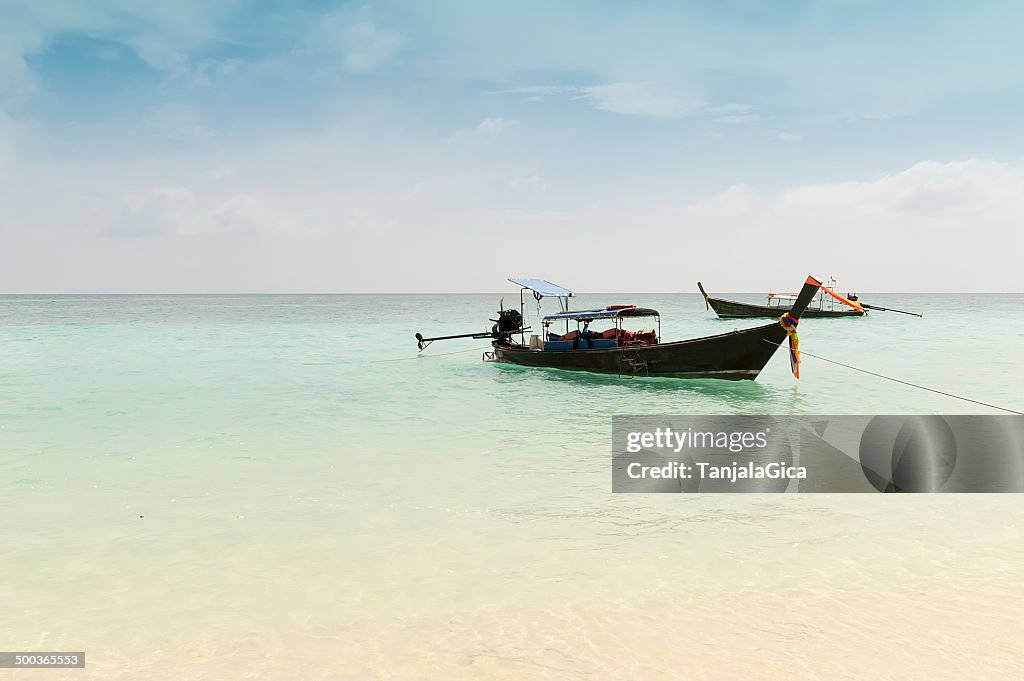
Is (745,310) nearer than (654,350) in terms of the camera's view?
No

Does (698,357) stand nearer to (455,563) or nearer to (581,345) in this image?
(581,345)

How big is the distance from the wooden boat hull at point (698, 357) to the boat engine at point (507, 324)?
513 centimetres

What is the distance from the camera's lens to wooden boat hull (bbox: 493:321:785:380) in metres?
18.3

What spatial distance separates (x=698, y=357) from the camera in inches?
744

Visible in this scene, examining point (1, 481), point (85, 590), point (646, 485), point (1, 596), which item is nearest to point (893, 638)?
point (646, 485)

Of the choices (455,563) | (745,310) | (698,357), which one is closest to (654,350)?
(698,357)

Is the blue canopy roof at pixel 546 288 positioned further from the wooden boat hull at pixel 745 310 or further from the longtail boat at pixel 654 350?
the wooden boat hull at pixel 745 310

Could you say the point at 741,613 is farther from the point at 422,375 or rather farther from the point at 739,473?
the point at 422,375

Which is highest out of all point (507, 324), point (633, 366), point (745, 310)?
point (745, 310)

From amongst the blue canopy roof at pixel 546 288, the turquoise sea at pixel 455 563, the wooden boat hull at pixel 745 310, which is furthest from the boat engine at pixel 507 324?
the wooden boat hull at pixel 745 310

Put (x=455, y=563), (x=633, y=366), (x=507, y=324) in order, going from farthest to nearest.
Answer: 1. (x=507, y=324)
2. (x=633, y=366)
3. (x=455, y=563)

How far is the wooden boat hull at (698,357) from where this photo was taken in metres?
18.3

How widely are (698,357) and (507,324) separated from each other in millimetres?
9180

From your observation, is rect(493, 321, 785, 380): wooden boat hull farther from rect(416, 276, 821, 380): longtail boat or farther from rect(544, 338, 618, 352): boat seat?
rect(544, 338, 618, 352): boat seat
